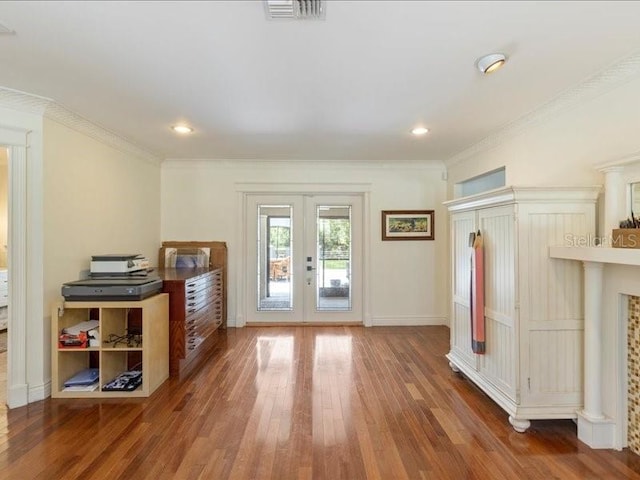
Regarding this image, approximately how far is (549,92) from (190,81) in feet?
8.71

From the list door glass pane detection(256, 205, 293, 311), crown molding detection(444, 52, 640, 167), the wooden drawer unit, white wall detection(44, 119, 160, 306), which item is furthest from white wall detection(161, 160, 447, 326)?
crown molding detection(444, 52, 640, 167)

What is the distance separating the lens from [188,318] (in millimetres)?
3352

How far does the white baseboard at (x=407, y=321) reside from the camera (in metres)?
4.98

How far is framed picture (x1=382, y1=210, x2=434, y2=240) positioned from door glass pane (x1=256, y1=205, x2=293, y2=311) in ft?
4.70

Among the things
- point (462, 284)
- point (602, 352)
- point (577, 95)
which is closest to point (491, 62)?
point (577, 95)

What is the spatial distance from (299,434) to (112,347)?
1.75 metres

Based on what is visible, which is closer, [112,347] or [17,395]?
[17,395]

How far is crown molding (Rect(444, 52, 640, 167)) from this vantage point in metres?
2.10

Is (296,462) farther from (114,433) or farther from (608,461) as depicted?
(608,461)

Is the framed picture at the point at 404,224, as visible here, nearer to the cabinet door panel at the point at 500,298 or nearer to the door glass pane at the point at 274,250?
the door glass pane at the point at 274,250

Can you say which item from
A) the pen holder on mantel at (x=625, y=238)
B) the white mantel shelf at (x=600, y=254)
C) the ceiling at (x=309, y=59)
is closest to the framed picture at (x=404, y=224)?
the ceiling at (x=309, y=59)

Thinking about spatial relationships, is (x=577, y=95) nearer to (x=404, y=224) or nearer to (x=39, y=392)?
Answer: (x=404, y=224)

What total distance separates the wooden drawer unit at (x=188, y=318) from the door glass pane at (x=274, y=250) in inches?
40.6

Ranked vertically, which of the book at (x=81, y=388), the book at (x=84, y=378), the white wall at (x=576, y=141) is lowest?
the book at (x=81, y=388)
